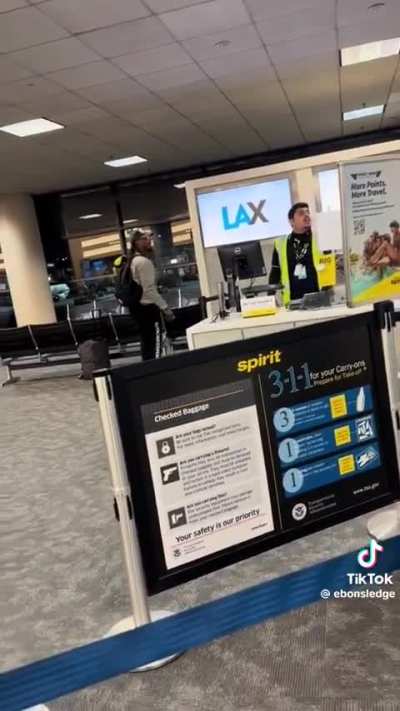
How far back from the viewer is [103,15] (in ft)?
13.1

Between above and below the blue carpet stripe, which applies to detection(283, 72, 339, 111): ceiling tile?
above

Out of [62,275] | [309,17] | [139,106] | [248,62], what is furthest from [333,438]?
[62,275]

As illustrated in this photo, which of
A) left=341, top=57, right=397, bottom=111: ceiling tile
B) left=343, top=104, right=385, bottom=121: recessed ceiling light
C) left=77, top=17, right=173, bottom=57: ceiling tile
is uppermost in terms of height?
left=343, top=104, right=385, bottom=121: recessed ceiling light

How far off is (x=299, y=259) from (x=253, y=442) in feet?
9.40

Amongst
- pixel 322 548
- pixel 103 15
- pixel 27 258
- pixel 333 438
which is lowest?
pixel 322 548

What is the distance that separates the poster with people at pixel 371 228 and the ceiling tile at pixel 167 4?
2.37 meters

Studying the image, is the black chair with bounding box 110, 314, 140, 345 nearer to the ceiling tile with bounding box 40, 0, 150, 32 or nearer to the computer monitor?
the computer monitor

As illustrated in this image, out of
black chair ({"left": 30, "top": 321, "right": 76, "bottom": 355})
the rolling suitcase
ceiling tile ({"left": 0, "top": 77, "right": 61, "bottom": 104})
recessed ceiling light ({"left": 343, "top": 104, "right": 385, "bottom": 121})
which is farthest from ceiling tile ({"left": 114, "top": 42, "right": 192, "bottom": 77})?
recessed ceiling light ({"left": 343, "top": 104, "right": 385, "bottom": 121})

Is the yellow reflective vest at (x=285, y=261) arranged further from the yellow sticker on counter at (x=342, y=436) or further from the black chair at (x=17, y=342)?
the black chair at (x=17, y=342)

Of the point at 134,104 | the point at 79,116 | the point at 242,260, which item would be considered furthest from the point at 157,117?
the point at 242,260

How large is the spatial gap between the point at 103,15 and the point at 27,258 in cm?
768

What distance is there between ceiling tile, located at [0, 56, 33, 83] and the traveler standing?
67.6 inches

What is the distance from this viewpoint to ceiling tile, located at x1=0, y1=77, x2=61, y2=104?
515 cm

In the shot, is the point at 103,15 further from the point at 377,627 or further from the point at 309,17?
the point at 377,627
